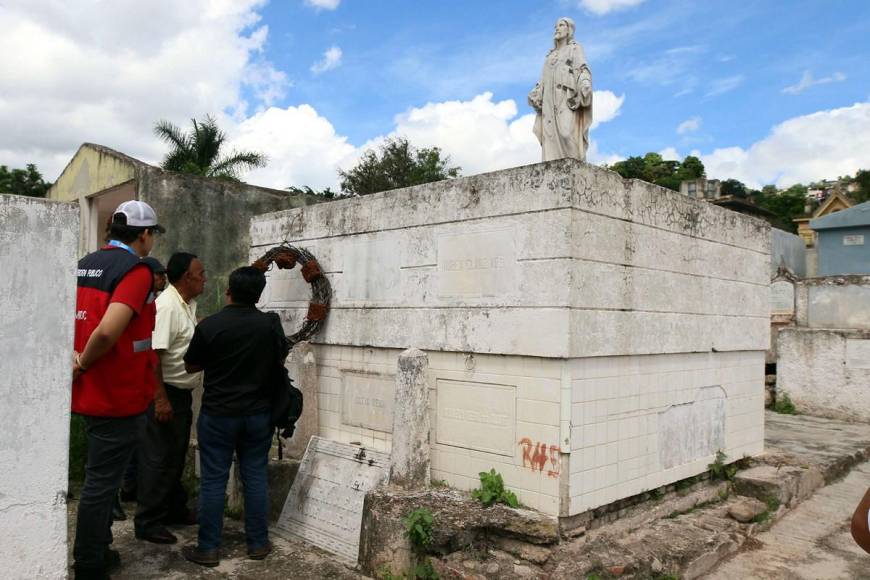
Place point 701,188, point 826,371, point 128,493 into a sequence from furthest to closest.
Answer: point 701,188 → point 826,371 → point 128,493

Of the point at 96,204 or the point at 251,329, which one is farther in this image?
the point at 96,204

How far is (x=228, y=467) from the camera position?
4.84 m

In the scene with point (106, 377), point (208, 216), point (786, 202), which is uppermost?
point (786, 202)

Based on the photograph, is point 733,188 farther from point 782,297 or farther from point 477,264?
point 477,264

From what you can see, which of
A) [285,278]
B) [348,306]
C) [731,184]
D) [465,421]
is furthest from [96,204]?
[731,184]

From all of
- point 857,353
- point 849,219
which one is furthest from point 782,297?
point 849,219

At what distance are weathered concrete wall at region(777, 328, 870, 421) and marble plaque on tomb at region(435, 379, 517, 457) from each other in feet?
28.1

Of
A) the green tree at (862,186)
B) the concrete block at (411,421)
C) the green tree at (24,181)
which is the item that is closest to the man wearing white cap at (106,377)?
the concrete block at (411,421)

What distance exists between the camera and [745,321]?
6883 millimetres

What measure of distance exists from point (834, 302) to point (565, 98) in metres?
8.10

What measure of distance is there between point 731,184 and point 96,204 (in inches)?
2252

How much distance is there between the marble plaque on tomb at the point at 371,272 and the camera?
228 inches

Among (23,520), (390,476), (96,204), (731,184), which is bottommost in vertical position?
(390,476)

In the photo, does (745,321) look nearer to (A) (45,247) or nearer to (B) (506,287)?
(B) (506,287)
